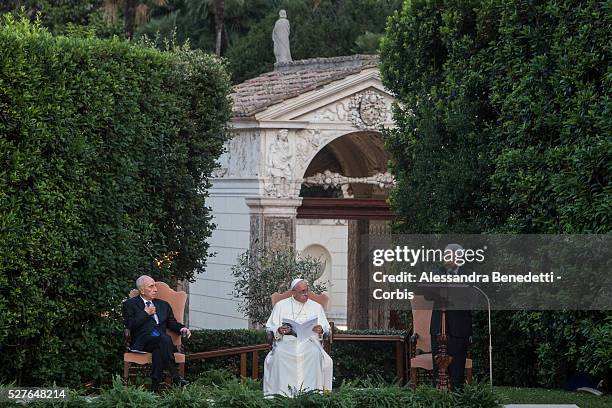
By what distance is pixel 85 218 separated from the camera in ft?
47.5

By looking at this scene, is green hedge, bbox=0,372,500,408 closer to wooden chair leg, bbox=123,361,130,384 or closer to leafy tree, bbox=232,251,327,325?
wooden chair leg, bbox=123,361,130,384

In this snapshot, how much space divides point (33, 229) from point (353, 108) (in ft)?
36.3

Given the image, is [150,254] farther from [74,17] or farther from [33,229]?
[74,17]

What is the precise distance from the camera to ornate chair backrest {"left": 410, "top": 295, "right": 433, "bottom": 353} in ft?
47.5

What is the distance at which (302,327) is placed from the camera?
14.0 metres

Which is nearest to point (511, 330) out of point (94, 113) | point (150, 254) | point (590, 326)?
point (590, 326)

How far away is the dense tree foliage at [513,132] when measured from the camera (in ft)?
44.9

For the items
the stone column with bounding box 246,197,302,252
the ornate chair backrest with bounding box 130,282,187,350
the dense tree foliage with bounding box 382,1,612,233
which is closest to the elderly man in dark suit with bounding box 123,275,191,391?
the ornate chair backrest with bounding box 130,282,187,350

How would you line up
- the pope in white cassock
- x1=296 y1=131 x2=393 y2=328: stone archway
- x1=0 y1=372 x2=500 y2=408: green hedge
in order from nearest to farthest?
x1=0 y1=372 x2=500 y2=408: green hedge < the pope in white cassock < x1=296 y1=131 x2=393 y2=328: stone archway

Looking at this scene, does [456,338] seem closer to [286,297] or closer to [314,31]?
[286,297]

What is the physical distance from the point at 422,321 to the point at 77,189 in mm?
3761

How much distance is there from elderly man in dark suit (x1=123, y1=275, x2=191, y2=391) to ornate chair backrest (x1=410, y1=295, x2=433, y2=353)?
2.32 meters

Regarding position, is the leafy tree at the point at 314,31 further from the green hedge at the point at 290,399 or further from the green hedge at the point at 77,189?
the green hedge at the point at 290,399

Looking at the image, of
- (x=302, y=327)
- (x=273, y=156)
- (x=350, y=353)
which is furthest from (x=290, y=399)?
(x=273, y=156)
